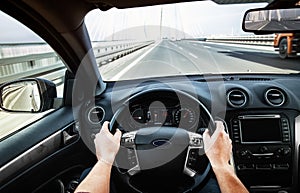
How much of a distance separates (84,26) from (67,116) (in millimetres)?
855

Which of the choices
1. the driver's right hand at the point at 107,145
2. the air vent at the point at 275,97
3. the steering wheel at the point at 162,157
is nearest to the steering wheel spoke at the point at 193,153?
the steering wheel at the point at 162,157

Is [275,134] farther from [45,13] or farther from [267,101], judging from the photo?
[45,13]

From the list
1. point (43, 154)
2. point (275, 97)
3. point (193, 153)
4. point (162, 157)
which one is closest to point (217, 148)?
point (193, 153)

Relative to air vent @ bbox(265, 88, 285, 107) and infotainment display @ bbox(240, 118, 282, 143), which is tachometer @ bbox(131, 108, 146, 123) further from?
air vent @ bbox(265, 88, 285, 107)

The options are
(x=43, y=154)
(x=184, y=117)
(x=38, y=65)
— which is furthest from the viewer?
(x=38, y=65)

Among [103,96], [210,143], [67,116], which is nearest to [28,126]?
[67,116]

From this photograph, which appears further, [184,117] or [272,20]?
[272,20]

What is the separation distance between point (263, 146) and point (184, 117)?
37.6 inches

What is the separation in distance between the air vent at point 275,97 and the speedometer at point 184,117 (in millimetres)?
924

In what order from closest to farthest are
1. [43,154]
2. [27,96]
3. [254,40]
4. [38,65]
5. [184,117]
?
[184,117] → [43,154] → [27,96] → [38,65] → [254,40]

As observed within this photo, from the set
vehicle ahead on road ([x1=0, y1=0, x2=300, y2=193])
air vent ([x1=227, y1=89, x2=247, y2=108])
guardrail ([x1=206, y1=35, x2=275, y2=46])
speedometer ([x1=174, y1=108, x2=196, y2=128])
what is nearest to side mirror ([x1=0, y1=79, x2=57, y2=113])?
vehicle ahead on road ([x1=0, y1=0, x2=300, y2=193])

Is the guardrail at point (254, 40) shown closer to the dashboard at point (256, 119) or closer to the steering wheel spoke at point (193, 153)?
the dashboard at point (256, 119)

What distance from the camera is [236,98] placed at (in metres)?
3.07

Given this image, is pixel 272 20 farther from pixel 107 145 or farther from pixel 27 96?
pixel 27 96
